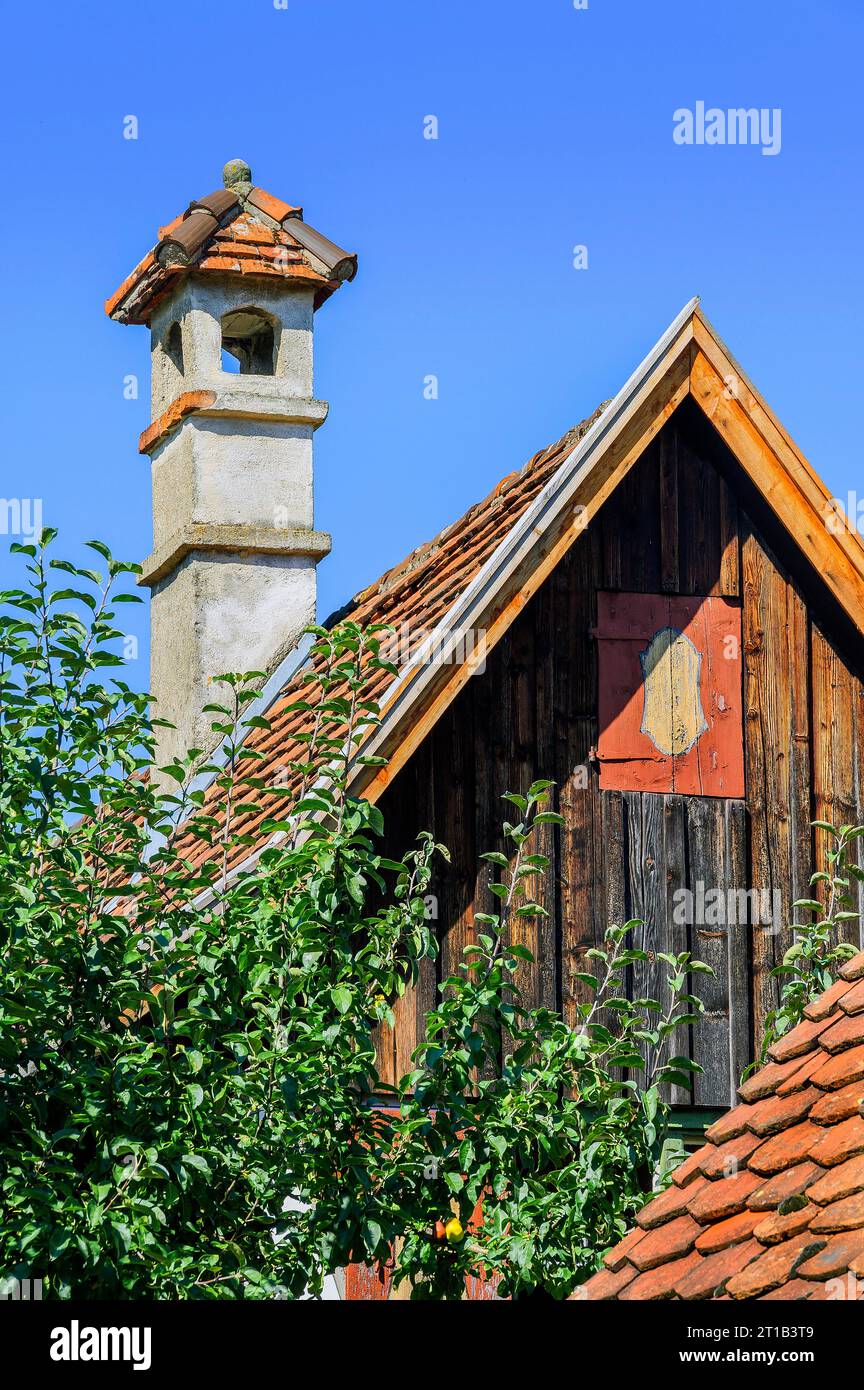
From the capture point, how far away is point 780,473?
29.1 feet

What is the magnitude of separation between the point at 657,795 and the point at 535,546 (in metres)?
1.32

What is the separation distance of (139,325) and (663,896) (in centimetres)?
489

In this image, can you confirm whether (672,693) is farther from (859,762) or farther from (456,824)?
(456,824)

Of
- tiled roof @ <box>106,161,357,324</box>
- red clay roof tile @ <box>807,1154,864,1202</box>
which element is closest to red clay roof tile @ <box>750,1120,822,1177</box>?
red clay roof tile @ <box>807,1154,864,1202</box>

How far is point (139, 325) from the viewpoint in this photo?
36.8ft

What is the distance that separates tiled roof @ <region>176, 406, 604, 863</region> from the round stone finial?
7.75 ft

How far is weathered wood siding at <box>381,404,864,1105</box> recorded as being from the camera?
325 inches

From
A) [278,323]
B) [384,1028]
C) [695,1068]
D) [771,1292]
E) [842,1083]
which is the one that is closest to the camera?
[771,1292]

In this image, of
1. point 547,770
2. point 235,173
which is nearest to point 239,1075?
point 547,770

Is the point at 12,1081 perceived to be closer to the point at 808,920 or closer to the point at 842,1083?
the point at 842,1083

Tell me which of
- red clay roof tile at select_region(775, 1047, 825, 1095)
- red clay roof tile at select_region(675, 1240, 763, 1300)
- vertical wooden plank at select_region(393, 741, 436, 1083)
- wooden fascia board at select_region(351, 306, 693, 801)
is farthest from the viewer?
vertical wooden plank at select_region(393, 741, 436, 1083)

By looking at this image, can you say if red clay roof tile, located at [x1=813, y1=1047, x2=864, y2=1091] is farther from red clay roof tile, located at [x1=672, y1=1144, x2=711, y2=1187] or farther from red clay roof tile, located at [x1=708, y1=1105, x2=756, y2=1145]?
red clay roof tile, located at [x1=672, y1=1144, x2=711, y2=1187]

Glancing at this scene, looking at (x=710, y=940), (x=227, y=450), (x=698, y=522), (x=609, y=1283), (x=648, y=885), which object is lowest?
(x=609, y=1283)
